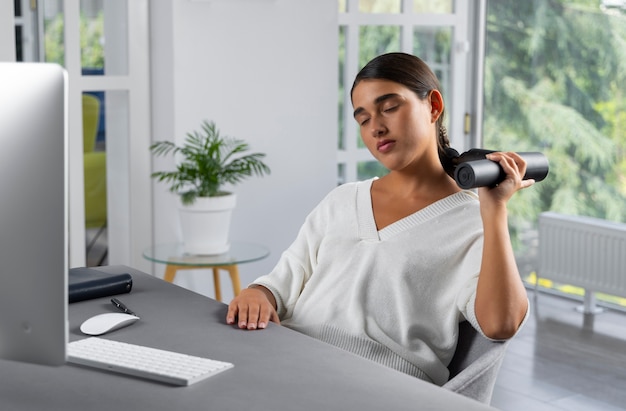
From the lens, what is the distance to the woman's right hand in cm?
194

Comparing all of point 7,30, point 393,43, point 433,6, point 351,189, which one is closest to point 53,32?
point 7,30

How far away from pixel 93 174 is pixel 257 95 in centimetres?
78

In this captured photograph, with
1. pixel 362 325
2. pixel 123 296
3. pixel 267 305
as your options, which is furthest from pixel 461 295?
pixel 123 296

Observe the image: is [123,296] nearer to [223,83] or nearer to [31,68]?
[31,68]

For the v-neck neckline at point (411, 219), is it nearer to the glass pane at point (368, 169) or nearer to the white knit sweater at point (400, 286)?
the white knit sweater at point (400, 286)

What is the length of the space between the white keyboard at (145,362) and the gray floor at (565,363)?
2141mm

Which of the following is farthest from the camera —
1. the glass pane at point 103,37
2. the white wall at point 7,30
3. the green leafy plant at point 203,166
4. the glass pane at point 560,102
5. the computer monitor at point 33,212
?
the glass pane at point 560,102

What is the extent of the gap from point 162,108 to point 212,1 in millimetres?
493

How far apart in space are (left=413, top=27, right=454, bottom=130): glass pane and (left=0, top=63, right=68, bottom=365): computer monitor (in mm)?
3871

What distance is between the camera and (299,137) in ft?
14.7

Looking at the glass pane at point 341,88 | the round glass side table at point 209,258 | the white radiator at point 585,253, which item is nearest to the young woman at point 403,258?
the round glass side table at point 209,258

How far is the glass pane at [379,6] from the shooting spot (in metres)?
4.80

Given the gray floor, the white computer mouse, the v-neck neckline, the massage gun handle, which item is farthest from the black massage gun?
the gray floor

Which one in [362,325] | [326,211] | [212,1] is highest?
[212,1]
